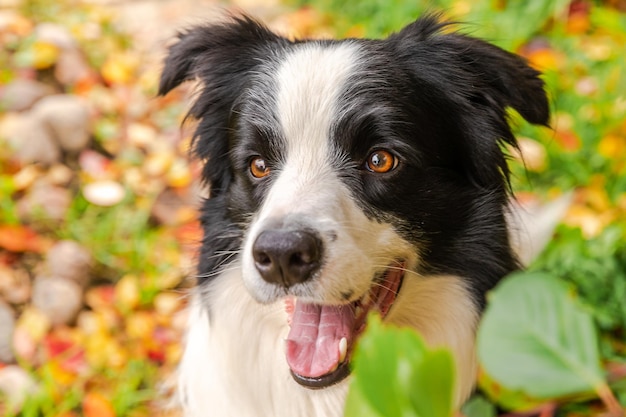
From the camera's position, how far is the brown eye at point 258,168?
7.34 feet

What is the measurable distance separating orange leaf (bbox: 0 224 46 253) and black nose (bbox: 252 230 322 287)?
2.09m

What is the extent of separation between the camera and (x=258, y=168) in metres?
2.26

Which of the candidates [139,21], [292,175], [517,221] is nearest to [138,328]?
[292,175]

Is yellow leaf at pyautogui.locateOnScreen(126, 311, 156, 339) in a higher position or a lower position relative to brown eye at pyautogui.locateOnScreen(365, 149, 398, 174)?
lower

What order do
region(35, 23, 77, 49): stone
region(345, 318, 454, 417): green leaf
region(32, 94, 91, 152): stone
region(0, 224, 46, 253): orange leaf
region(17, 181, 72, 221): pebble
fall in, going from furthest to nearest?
region(35, 23, 77, 49): stone, region(32, 94, 91, 152): stone, region(17, 181, 72, 221): pebble, region(0, 224, 46, 253): orange leaf, region(345, 318, 454, 417): green leaf

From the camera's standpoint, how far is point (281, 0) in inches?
217

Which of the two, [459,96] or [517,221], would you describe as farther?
[517,221]

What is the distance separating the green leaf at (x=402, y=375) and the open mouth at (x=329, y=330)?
1493mm

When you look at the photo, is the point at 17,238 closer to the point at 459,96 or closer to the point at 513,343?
the point at 459,96

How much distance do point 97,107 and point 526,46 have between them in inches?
110

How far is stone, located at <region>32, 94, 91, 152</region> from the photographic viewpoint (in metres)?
3.97

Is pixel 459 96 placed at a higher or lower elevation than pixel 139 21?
higher

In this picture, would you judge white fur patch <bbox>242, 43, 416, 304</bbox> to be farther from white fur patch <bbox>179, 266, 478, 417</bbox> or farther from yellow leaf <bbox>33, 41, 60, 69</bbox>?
yellow leaf <bbox>33, 41, 60, 69</bbox>

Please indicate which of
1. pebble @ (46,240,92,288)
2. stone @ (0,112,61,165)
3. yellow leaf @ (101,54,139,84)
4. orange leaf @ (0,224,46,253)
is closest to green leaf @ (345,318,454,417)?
pebble @ (46,240,92,288)
